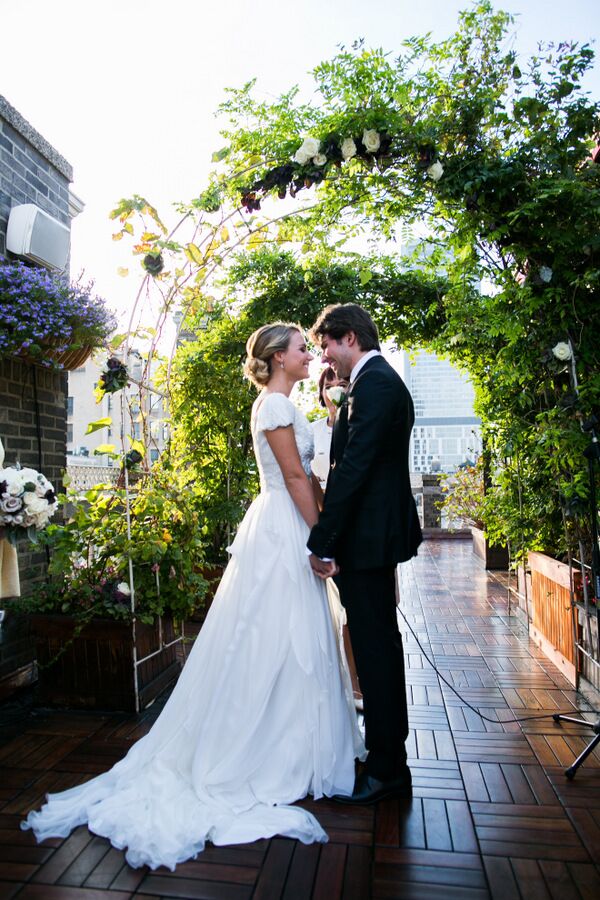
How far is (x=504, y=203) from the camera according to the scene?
11.2ft

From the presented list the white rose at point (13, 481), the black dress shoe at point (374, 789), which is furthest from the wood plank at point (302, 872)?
the white rose at point (13, 481)

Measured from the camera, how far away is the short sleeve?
2537 mm

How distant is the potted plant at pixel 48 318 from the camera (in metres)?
3.01

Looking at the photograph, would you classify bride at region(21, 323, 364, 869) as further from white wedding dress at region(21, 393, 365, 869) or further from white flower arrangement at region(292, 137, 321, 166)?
white flower arrangement at region(292, 137, 321, 166)

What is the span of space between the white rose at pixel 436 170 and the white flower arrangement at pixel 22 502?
8.05 ft

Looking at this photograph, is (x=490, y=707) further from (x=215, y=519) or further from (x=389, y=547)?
(x=215, y=519)

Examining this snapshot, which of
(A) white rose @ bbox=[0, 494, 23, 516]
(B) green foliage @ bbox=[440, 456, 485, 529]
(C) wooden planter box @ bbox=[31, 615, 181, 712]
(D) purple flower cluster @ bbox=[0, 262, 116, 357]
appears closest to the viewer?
(A) white rose @ bbox=[0, 494, 23, 516]

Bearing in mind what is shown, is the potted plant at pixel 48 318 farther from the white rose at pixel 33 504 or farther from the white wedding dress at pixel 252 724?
the white wedding dress at pixel 252 724

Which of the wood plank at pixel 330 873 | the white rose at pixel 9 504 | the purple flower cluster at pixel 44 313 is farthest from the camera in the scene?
the purple flower cluster at pixel 44 313

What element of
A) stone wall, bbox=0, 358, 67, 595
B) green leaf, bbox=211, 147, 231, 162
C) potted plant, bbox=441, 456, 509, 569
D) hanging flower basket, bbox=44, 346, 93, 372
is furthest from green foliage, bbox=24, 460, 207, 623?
potted plant, bbox=441, 456, 509, 569

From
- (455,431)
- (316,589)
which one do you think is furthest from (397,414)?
(455,431)

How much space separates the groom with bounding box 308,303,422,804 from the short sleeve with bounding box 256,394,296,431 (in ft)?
0.92

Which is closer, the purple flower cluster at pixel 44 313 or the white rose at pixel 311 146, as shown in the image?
the purple flower cluster at pixel 44 313

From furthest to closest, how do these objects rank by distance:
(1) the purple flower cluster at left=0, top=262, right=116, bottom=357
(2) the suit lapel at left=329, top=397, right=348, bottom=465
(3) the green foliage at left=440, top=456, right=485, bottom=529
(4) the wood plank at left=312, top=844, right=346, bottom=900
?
1. (3) the green foliage at left=440, top=456, right=485, bottom=529
2. (1) the purple flower cluster at left=0, top=262, right=116, bottom=357
3. (2) the suit lapel at left=329, top=397, right=348, bottom=465
4. (4) the wood plank at left=312, top=844, right=346, bottom=900
